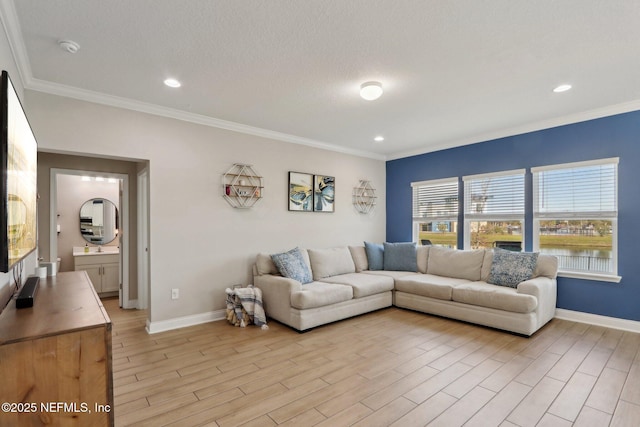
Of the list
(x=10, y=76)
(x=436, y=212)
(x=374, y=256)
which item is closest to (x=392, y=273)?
(x=374, y=256)

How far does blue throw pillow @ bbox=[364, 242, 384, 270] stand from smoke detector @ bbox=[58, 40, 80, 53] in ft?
14.6

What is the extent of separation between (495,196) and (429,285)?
5.83 ft

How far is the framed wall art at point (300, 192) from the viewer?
490 cm

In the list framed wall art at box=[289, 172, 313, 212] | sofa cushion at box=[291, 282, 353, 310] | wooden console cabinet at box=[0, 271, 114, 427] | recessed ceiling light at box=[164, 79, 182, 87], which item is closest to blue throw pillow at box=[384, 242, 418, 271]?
sofa cushion at box=[291, 282, 353, 310]

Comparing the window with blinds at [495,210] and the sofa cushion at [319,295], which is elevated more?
the window with blinds at [495,210]

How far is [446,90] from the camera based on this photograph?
126 inches

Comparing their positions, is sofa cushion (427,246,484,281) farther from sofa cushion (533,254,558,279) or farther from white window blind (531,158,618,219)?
white window blind (531,158,618,219)

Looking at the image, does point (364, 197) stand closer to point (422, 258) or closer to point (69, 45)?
point (422, 258)

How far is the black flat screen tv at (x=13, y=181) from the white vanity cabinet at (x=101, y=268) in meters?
3.72

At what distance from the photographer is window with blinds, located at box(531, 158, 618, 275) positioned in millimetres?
3807

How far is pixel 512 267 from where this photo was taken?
402cm

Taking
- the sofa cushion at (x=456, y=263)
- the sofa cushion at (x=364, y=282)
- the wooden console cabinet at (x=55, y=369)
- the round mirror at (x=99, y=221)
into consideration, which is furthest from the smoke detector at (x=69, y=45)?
the sofa cushion at (x=456, y=263)

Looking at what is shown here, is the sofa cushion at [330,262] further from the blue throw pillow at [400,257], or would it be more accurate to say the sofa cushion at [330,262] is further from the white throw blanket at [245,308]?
the white throw blanket at [245,308]

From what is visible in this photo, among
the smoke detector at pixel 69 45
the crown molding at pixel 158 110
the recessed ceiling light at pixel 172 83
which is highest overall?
the smoke detector at pixel 69 45
